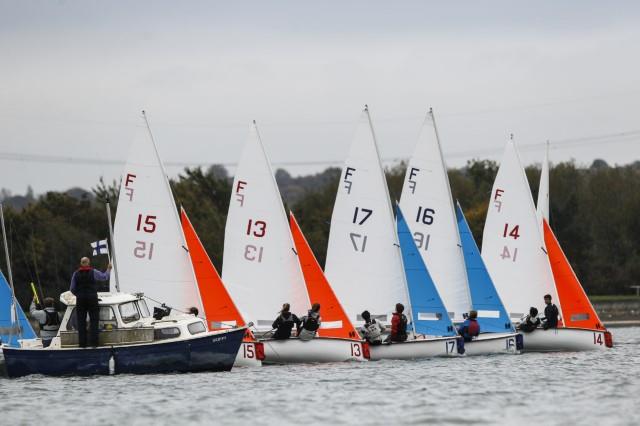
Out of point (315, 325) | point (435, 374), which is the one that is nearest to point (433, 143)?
point (315, 325)

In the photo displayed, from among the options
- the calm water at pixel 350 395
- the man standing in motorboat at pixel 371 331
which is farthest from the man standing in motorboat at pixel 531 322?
the calm water at pixel 350 395

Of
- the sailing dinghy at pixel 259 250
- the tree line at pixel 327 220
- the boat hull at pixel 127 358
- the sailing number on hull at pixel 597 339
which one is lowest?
the boat hull at pixel 127 358

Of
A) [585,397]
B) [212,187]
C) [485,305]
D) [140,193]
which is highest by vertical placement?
[212,187]

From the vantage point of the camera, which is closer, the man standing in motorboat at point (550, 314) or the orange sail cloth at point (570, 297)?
the man standing in motorboat at point (550, 314)

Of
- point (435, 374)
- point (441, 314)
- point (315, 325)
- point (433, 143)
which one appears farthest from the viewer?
point (433, 143)

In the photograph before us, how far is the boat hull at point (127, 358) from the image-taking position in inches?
1308

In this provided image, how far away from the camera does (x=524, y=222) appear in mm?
46125

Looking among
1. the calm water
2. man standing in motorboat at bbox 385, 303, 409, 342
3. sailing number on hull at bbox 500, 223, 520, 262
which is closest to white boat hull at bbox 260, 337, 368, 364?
the calm water

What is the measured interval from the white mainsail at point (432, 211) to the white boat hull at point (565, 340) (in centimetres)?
315

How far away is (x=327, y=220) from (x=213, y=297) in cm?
3834

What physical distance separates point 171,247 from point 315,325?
4509 millimetres

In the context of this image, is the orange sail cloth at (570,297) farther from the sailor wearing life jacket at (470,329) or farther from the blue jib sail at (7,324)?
the blue jib sail at (7,324)

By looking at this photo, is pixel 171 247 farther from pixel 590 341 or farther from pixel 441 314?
pixel 590 341

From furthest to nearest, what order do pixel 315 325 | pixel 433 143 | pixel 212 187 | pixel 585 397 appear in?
pixel 212 187 → pixel 433 143 → pixel 315 325 → pixel 585 397
